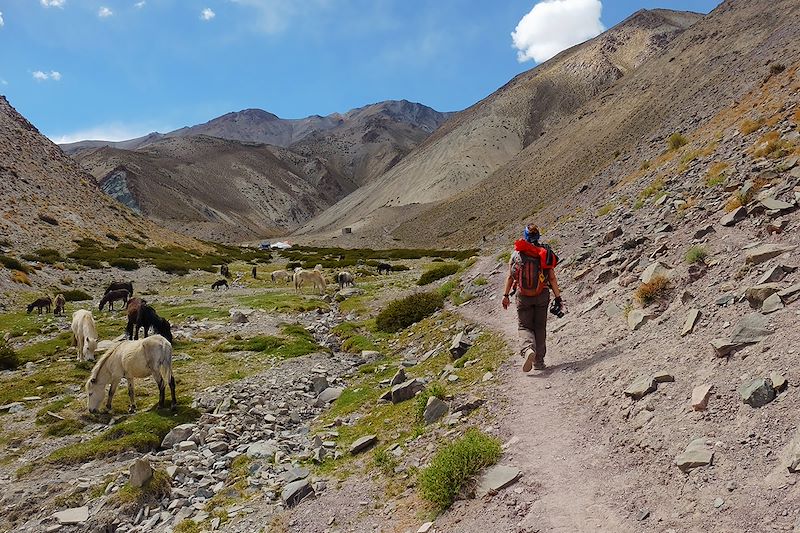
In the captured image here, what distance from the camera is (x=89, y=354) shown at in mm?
19062

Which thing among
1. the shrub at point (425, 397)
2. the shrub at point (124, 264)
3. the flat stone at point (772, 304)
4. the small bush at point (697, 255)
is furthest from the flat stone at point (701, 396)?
the shrub at point (124, 264)

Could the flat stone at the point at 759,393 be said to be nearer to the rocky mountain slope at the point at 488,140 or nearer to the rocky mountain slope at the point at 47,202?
the rocky mountain slope at the point at 47,202

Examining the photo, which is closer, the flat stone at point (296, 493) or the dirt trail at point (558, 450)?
the dirt trail at point (558, 450)

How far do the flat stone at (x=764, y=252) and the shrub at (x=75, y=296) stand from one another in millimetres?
40124

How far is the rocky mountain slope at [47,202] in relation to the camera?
52312 mm

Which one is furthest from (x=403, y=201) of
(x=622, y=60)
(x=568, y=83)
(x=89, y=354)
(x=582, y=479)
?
(x=582, y=479)

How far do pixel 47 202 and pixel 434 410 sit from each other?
70.3m

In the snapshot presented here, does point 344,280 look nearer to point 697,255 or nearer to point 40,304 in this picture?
point 40,304

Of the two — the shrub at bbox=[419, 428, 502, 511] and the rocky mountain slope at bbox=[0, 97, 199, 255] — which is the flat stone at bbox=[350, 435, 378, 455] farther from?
the rocky mountain slope at bbox=[0, 97, 199, 255]

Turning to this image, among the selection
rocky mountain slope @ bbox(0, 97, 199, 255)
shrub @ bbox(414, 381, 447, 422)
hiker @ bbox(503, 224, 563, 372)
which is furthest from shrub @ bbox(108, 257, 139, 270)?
hiker @ bbox(503, 224, 563, 372)

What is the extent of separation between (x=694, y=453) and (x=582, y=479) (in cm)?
141

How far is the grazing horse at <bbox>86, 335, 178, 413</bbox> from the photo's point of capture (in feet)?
46.0

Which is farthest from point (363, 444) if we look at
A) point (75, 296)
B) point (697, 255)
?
point (75, 296)

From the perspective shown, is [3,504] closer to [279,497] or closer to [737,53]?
[279,497]
